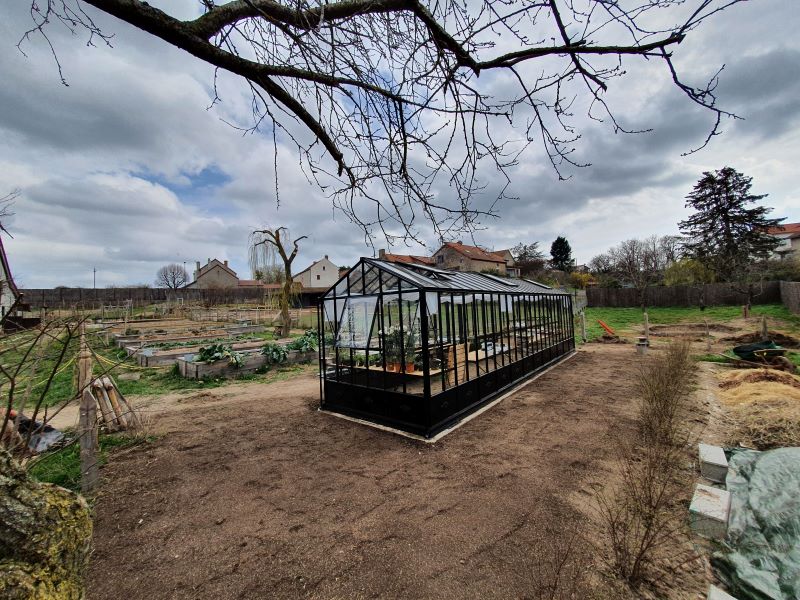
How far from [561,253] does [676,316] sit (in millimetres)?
31228

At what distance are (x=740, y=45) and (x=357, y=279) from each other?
5558 mm

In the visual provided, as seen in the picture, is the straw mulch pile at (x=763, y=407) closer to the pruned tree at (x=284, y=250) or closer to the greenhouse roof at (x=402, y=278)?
the greenhouse roof at (x=402, y=278)

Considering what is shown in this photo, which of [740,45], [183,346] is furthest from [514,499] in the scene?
[183,346]

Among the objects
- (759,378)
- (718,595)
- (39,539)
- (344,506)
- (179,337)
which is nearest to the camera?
(39,539)

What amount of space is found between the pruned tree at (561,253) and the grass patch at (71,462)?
52407mm

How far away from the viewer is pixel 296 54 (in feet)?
7.82

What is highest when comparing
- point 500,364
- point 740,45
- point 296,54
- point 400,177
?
point 296,54

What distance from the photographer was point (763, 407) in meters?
5.57

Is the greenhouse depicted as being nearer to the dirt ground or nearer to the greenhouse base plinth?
the greenhouse base plinth

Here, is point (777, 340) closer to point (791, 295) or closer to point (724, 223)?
point (791, 295)

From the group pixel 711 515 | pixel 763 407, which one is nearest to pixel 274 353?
pixel 711 515

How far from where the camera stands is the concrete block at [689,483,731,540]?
2910 mm

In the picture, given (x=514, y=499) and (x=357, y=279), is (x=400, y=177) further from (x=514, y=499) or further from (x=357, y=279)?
(x=357, y=279)

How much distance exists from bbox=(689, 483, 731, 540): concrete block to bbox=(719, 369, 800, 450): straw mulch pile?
98.4 inches
